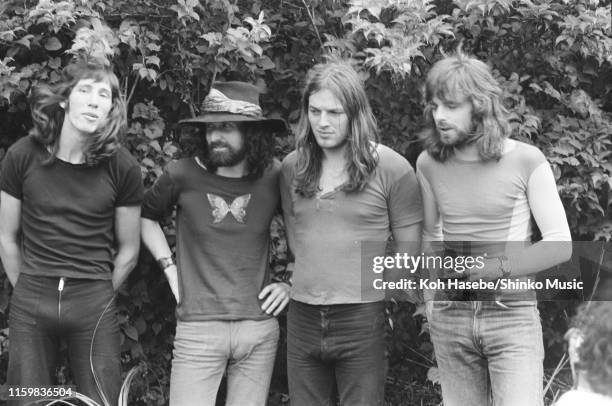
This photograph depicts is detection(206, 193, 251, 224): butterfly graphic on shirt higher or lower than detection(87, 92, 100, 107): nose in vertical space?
lower

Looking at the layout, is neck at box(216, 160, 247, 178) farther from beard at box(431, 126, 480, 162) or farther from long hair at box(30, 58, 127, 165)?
beard at box(431, 126, 480, 162)

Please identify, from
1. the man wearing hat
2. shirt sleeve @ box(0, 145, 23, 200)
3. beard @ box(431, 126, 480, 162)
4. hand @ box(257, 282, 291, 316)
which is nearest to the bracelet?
the man wearing hat

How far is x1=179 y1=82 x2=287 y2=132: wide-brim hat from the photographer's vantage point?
429cm

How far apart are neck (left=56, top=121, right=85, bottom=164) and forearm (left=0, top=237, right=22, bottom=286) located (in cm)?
50

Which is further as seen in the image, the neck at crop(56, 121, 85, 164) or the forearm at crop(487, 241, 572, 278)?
the neck at crop(56, 121, 85, 164)

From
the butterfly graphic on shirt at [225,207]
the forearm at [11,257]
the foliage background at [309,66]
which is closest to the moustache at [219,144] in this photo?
the butterfly graphic on shirt at [225,207]

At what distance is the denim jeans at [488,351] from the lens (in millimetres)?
3666

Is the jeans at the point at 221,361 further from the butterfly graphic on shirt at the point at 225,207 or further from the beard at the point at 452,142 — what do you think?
the beard at the point at 452,142

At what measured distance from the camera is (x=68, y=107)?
4223 mm

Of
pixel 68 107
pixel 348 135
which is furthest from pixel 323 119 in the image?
pixel 68 107

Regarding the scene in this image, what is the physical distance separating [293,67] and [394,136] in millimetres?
719

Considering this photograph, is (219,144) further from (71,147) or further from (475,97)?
(475,97)

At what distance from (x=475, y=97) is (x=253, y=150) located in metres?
1.15

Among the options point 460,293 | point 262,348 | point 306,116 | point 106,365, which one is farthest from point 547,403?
point 106,365
